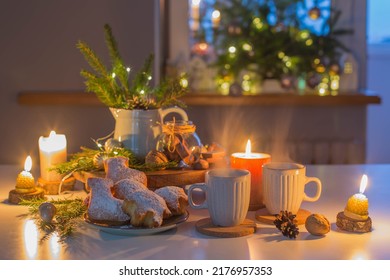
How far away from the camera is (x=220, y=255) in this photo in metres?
1.01

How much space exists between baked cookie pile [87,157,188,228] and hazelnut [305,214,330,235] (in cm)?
24

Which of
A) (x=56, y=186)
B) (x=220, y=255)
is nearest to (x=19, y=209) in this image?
(x=56, y=186)

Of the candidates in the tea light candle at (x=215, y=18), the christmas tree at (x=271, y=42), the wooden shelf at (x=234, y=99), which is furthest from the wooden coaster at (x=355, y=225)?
A: the tea light candle at (x=215, y=18)

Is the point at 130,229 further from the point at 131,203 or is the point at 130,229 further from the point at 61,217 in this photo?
the point at 61,217

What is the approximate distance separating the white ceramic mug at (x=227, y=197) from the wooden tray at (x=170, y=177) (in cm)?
20

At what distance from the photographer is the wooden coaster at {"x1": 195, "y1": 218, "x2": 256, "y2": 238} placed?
111cm

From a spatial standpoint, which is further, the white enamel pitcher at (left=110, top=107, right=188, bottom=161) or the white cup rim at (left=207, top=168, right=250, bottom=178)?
the white enamel pitcher at (left=110, top=107, right=188, bottom=161)

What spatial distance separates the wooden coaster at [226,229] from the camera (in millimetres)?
1107

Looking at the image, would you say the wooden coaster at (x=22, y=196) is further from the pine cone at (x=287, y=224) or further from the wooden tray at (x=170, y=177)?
the pine cone at (x=287, y=224)

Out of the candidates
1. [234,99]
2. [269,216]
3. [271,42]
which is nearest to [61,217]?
[269,216]

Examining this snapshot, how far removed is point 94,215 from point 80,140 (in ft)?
5.78

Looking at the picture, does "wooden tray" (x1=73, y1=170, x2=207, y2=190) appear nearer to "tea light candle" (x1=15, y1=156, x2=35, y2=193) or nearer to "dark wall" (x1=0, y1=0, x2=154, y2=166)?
"tea light candle" (x1=15, y1=156, x2=35, y2=193)

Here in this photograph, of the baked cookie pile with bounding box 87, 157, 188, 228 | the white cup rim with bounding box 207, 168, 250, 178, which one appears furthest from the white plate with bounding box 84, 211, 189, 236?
the white cup rim with bounding box 207, 168, 250, 178

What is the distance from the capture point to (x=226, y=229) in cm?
112
